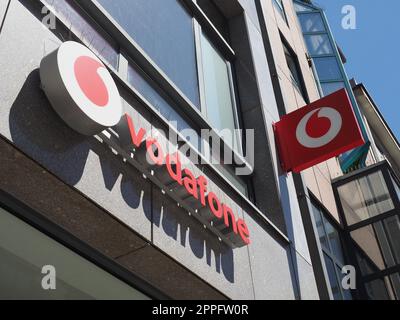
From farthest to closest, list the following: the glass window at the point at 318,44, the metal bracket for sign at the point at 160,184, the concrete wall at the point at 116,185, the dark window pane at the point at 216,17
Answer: the glass window at the point at 318,44
the dark window pane at the point at 216,17
the metal bracket for sign at the point at 160,184
the concrete wall at the point at 116,185

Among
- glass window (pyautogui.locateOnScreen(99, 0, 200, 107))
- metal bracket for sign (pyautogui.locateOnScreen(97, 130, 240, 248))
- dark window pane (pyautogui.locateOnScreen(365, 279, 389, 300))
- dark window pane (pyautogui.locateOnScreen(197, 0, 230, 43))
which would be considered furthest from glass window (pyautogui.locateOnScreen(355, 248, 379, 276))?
metal bracket for sign (pyautogui.locateOnScreen(97, 130, 240, 248))

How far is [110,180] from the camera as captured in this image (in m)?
5.76

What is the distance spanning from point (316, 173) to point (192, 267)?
9.17 metres

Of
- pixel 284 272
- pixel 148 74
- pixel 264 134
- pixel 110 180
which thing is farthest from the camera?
pixel 264 134

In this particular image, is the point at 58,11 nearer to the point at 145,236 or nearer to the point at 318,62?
the point at 145,236

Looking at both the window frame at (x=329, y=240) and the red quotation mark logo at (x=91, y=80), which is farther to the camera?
the window frame at (x=329, y=240)

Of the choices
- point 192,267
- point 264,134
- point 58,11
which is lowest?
point 192,267

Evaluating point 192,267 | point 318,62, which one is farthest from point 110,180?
point 318,62

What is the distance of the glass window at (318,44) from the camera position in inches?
1114

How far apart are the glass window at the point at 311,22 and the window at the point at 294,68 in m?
11.7

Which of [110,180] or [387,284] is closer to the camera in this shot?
[110,180]

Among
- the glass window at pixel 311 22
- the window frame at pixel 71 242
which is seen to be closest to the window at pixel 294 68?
the glass window at pixel 311 22

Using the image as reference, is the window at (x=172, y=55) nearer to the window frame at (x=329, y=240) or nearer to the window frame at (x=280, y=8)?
the window frame at (x=329, y=240)

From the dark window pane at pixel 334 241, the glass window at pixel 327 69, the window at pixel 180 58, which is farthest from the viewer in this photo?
the glass window at pixel 327 69
